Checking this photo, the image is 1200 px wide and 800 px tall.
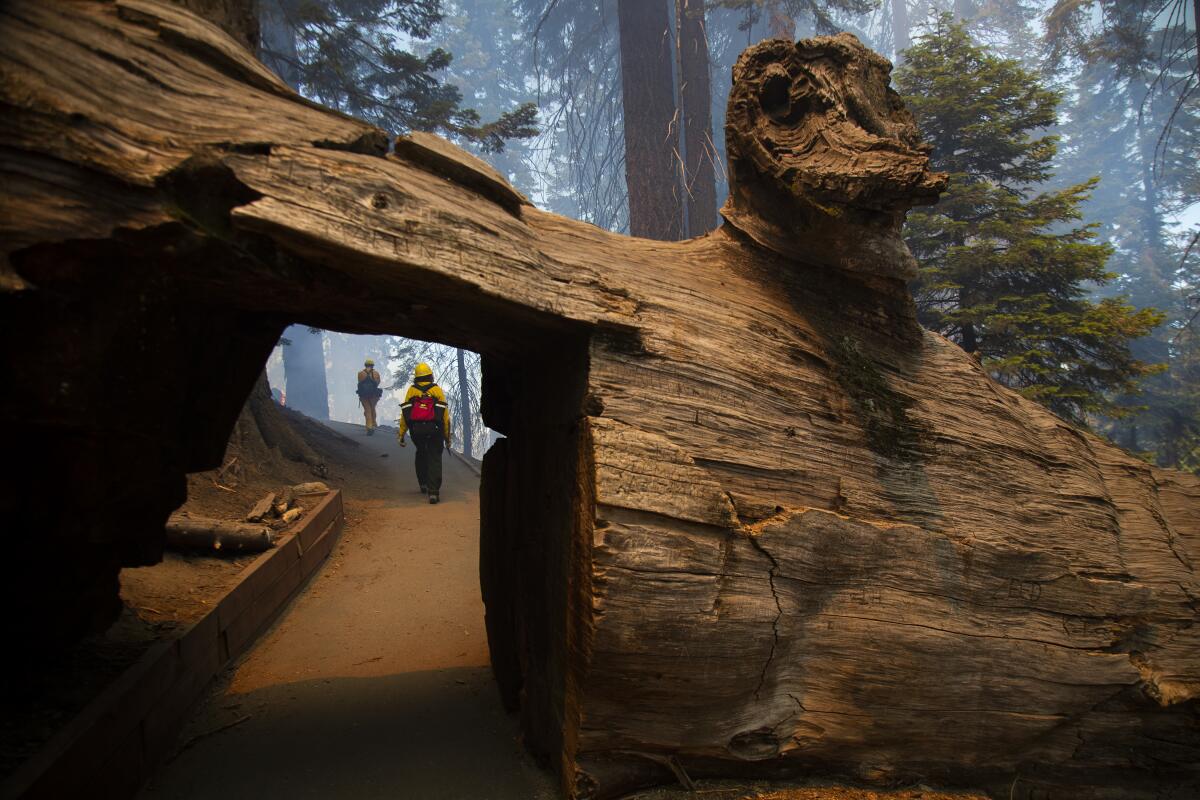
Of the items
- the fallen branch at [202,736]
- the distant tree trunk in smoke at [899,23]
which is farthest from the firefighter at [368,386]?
the distant tree trunk in smoke at [899,23]

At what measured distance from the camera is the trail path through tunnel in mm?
3365

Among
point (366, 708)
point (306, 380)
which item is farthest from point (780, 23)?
point (306, 380)

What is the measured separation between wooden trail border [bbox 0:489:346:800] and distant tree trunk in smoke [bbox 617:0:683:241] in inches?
340

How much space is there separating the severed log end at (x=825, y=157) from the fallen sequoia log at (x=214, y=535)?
504cm

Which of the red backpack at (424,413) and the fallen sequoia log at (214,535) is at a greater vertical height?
the red backpack at (424,413)

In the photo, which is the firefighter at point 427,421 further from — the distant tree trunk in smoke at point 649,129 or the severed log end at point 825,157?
the severed log end at point 825,157

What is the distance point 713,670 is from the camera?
2.90m

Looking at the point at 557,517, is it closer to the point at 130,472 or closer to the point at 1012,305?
the point at 130,472

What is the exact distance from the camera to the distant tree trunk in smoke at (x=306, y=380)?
3444cm

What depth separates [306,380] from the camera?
34.8 metres

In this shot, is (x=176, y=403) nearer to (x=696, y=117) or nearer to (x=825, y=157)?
(x=825, y=157)

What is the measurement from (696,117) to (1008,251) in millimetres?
6603

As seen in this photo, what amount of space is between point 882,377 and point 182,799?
427 centimetres

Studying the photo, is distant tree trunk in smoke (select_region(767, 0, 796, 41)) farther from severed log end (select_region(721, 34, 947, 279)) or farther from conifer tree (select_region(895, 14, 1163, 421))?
severed log end (select_region(721, 34, 947, 279))
